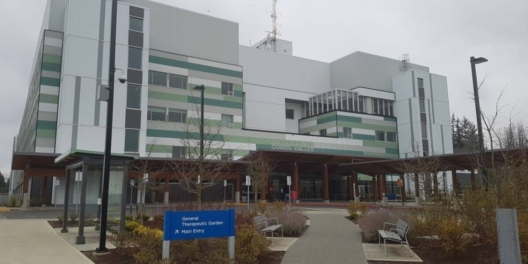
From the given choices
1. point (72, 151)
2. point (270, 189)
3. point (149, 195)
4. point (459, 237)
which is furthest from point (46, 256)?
point (270, 189)

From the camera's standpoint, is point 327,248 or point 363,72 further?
point 363,72

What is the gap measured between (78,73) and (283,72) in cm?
3409

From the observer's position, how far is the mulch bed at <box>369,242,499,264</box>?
359 inches

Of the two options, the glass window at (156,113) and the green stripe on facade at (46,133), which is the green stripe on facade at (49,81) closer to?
the green stripe on facade at (46,133)

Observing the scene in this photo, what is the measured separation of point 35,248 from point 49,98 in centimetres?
3950

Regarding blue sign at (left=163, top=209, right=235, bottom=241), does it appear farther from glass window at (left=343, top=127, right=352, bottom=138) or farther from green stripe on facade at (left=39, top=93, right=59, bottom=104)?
glass window at (left=343, top=127, right=352, bottom=138)

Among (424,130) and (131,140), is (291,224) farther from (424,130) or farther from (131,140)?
(424,130)

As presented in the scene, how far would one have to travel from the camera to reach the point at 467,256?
9523 mm

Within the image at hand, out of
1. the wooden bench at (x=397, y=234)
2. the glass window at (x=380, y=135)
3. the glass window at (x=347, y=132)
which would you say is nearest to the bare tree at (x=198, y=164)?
the wooden bench at (x=397, y=234)

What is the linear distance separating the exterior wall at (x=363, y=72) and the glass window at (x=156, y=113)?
34.8 meters

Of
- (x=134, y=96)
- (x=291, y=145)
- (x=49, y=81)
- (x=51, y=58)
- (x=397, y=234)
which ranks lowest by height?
(x=397, y=234)

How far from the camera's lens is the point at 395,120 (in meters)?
72.1

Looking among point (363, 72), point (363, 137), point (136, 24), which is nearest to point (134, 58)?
point (136, 24)

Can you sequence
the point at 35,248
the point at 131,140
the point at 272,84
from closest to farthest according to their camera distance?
the point at 35,248
the point at 131,140
the point at 272,84
